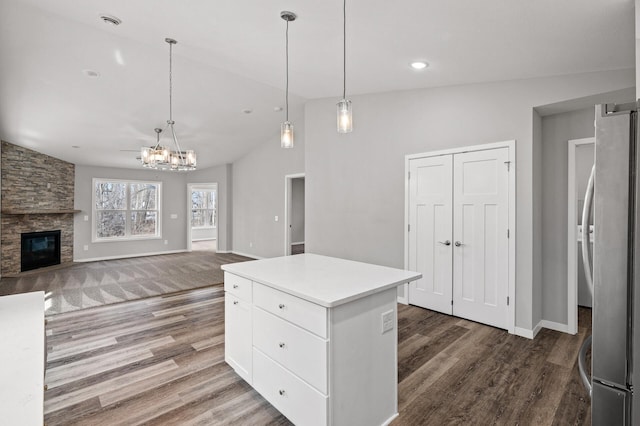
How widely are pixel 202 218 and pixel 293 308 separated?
11025 millimetres

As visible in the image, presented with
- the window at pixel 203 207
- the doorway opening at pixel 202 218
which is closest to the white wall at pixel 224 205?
the doorway opening at pixel 202 218

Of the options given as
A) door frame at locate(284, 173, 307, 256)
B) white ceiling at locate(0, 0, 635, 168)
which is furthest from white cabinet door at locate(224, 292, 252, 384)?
door frame at locate(284, 173, 307, 256)

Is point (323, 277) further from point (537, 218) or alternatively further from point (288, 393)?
point (537, 218)

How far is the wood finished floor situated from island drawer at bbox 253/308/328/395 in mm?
429

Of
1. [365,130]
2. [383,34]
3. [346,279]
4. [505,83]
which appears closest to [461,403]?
[346,279]

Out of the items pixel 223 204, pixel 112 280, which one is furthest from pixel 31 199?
pixel 223 204

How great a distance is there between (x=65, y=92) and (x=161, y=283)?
3.12m

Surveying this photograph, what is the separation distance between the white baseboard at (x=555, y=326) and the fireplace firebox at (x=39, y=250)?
8.76 meters

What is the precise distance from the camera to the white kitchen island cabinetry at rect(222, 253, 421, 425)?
1.68 metres

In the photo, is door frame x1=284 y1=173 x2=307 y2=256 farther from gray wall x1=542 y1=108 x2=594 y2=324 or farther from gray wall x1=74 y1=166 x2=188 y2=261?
gray wall x1=542 y1=108 x2=594 y2=324

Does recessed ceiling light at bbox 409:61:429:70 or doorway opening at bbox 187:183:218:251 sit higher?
recessed ceiling light at bbox 409:61:429:70

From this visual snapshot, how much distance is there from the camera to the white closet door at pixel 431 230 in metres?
3.82

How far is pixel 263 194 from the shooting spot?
25.2ft

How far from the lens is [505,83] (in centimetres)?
336
